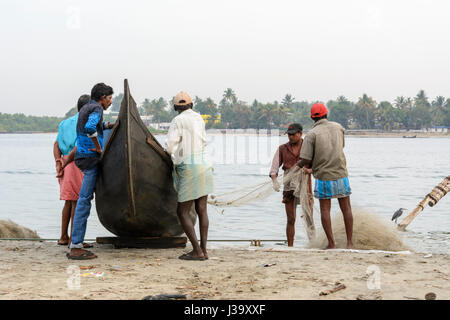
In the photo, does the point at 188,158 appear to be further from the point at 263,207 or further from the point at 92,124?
the point at 263,207

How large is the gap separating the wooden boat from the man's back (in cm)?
155

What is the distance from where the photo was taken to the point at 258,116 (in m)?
113

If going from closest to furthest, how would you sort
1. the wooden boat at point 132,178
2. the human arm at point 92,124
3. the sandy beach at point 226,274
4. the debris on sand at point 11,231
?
the sandy beach at point 226,274
the human arm at point 92,124
the wooden boat at point 132,178
the debris on sand at point 11,231

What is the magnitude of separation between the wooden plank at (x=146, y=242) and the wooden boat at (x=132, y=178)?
17 cm

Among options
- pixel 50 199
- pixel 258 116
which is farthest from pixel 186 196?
pixel 258 116

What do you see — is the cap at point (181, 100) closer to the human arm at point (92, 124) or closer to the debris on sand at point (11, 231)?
the human arm at point (92, 124)

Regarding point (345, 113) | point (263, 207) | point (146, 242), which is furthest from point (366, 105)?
point (146, 242)

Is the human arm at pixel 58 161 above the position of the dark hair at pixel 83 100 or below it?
below

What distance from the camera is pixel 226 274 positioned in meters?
4.83

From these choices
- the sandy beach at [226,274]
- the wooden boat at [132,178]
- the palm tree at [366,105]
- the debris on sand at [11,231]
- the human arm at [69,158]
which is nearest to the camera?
the sandy beach at [226,274]

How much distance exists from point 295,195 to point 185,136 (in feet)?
6.13

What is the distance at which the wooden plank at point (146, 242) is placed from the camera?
19.8 ft

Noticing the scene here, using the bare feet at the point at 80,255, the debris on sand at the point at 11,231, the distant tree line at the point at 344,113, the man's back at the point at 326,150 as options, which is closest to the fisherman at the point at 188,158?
the bare feet at the point at 80,255

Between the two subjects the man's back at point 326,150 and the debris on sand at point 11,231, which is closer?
the man's back at point 326,150
